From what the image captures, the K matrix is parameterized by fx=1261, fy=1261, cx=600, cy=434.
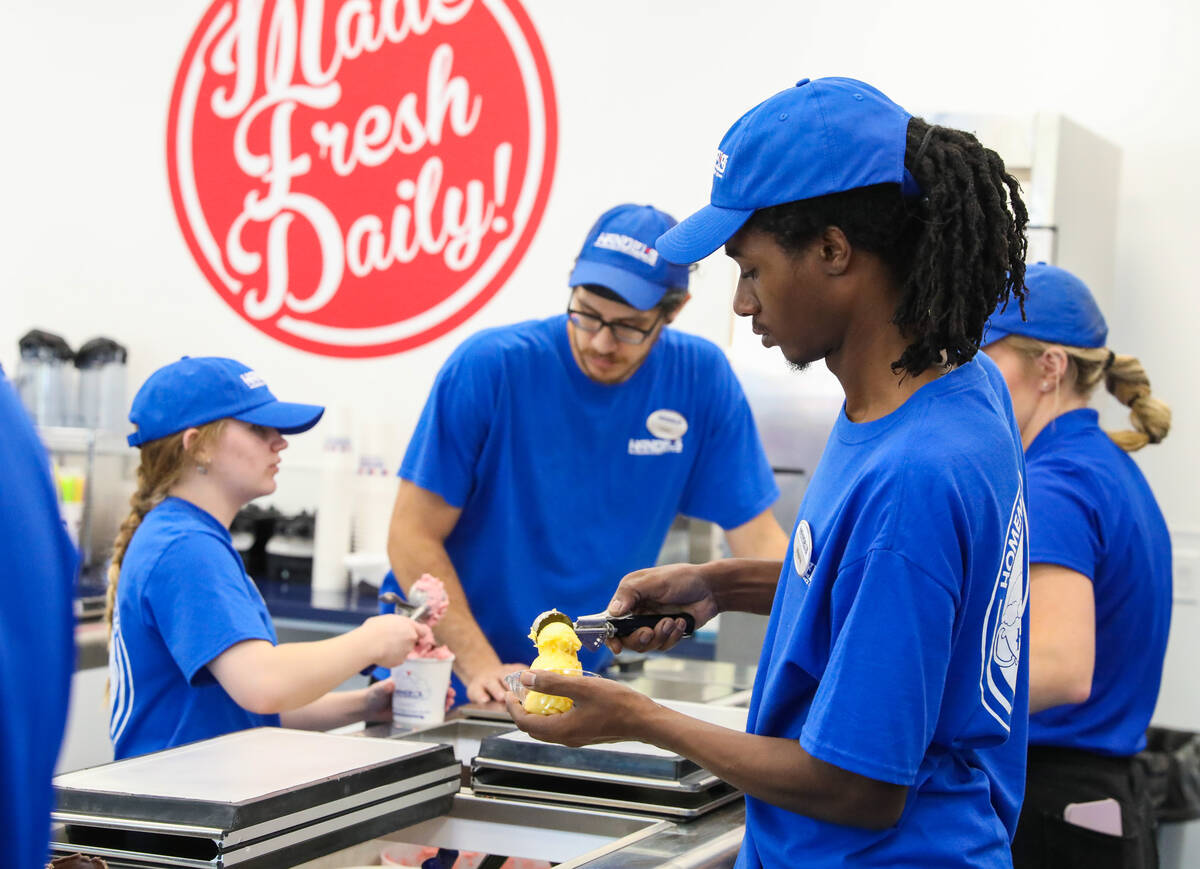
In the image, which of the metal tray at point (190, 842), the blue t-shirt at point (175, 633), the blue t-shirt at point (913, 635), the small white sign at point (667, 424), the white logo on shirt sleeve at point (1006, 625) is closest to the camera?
the blue t-shirt at point (913, 635)

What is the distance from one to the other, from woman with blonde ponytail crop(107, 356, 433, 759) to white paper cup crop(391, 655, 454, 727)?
0.13 ft

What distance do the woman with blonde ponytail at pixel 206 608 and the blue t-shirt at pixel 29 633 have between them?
1.17 metres

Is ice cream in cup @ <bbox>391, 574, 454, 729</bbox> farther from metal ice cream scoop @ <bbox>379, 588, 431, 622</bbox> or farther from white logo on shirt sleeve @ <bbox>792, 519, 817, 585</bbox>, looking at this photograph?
white logo on shirt sleeve @ <bbox>792, 519, 817, 585</bbox>

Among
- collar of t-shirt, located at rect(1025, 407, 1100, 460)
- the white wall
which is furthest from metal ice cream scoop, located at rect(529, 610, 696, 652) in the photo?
the white wall

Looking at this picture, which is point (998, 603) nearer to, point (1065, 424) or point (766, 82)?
point (1065, 424)

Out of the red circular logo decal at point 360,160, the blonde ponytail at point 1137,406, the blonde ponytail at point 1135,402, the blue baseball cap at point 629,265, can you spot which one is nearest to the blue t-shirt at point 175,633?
the blue baseball cap at point 629,265

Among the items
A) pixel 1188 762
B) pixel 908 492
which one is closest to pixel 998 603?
pixel 908 492

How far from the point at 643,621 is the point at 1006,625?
0.47m

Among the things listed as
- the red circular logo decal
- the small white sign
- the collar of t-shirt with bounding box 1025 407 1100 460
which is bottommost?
the small white sign

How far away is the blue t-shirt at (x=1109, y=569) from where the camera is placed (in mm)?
2061

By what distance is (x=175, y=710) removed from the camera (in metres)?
1.95

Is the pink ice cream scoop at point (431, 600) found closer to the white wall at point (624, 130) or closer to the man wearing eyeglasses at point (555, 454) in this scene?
the man wearing eyeglasses at point (555, 454)

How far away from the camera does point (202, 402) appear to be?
2193 mm

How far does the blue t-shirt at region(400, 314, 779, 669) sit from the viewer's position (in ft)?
8.02
